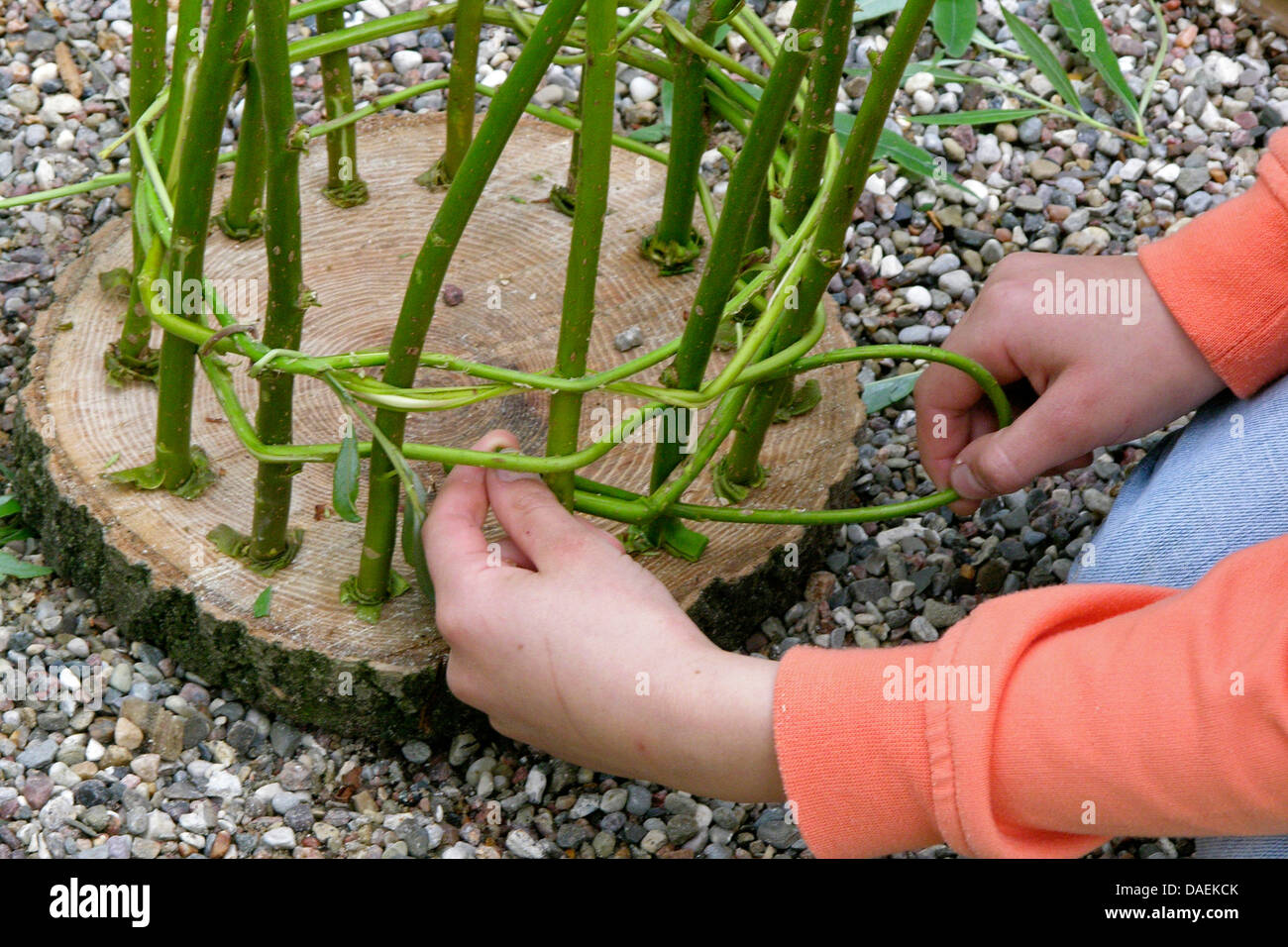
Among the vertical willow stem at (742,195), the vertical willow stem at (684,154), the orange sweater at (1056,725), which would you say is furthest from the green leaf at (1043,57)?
the orange sweater at (1056,725)

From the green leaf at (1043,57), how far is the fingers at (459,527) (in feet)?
2.87

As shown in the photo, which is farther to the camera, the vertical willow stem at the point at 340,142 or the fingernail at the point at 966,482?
the vertical willow stem at the point at 340,142

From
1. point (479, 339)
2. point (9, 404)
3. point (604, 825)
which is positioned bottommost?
point (604, 825)

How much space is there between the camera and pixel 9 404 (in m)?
1.22

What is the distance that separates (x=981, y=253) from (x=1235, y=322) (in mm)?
524

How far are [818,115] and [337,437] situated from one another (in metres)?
0.45

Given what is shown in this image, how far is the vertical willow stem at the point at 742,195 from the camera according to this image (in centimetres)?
78

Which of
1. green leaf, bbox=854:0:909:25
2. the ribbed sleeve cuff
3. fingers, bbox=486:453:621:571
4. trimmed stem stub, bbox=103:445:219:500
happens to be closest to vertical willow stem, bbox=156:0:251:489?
trimmed stem stub, bbox=103:445:219:500

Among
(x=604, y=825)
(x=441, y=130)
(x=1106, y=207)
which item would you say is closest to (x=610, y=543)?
(x=604, y=825)

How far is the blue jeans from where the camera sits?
0.88m

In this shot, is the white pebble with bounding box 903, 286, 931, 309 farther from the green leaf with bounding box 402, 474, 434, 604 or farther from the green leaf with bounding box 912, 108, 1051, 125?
the green leaf with bounding box 402, 474, 434, 604

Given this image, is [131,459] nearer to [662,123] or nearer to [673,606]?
[673,606]

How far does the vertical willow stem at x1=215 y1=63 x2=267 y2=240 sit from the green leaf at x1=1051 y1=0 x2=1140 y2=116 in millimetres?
864

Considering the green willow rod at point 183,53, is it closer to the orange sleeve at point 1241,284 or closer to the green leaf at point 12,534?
the green leaf at point 12,534
